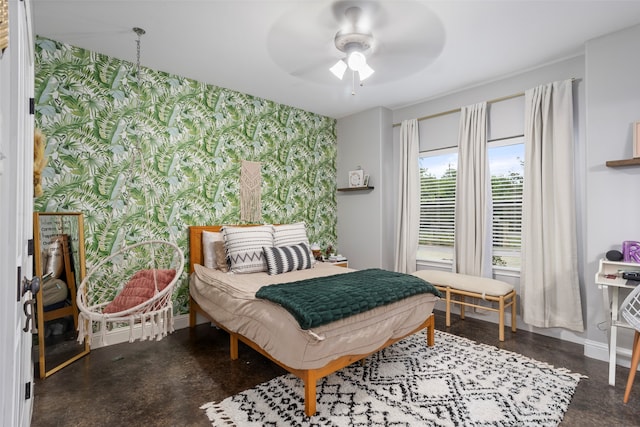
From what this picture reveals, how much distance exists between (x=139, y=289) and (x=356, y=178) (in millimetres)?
3190

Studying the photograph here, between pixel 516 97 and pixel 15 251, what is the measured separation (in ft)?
14.3

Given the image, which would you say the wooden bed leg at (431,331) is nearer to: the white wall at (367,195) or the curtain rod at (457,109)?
the white wall at (367,195)

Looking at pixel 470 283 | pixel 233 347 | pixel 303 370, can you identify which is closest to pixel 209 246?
pixel 233 347

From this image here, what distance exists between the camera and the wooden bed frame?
2.04m

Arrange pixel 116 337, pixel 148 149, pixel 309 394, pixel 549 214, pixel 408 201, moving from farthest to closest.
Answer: pixel 408 201
pixel 148 149
pixel 549 214
pixel 116 337
pixel 309 394

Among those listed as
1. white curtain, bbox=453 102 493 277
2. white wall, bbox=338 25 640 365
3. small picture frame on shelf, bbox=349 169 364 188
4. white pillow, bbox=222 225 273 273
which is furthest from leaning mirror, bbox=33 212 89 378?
white wall, bbox=338 25 640 365

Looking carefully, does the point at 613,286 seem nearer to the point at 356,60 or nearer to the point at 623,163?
the point at 623,163

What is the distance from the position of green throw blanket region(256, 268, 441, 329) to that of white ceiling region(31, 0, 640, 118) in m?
2.12

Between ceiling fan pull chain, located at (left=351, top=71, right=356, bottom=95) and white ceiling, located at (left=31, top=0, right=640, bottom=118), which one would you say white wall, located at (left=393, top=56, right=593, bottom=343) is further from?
ceiling fan pull chain, located at (left=351, top=71, right=356, bottom=95)

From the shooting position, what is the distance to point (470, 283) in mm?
3514

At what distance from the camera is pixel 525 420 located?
2.00m

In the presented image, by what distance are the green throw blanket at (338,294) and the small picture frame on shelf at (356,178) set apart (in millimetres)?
2094

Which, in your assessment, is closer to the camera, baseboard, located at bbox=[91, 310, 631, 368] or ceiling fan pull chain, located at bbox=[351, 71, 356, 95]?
baseboard, located at bbox=[91, 310, 631, 368]

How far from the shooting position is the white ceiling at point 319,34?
2459 mm
